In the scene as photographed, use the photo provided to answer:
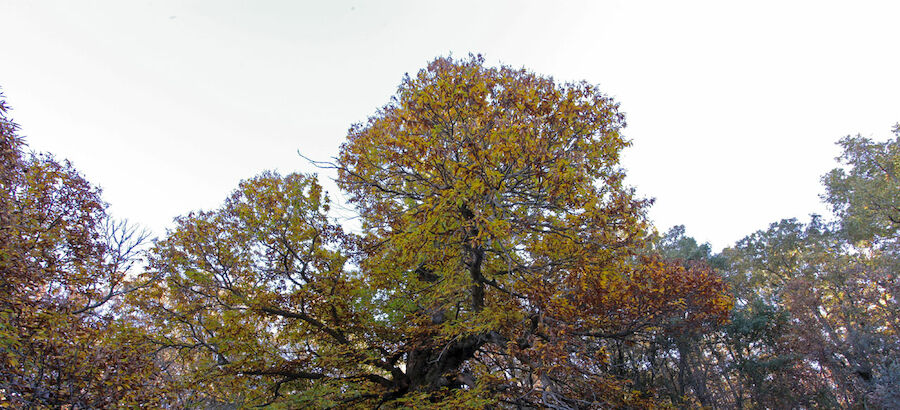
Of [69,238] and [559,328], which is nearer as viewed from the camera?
[559,328]

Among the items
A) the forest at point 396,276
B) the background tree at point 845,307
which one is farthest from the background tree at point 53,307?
the background tree at point 845,307

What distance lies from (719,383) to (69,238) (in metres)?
25.6

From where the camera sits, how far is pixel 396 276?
25.1 ft

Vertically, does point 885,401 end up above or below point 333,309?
below

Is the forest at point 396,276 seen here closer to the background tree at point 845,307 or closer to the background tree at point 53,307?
the background tree at point 53,307

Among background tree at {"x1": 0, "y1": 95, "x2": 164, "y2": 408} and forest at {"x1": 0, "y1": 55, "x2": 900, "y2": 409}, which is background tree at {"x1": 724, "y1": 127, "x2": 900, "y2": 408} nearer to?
forest at {"x1": 0, "y1": 55, "x2": 900, "y2": 409}

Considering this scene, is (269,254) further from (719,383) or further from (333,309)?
(719,383)

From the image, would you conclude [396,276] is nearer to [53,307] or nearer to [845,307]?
[53,307]

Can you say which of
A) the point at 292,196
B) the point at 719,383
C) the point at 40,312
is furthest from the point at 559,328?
the point at 719,383

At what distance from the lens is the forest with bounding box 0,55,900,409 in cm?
530

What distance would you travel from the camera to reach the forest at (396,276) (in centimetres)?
530

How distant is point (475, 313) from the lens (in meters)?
6.72

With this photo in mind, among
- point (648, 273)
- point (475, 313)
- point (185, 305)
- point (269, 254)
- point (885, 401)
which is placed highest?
point (269, 254)

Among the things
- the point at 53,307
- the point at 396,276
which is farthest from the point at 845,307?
the point at 53,307
